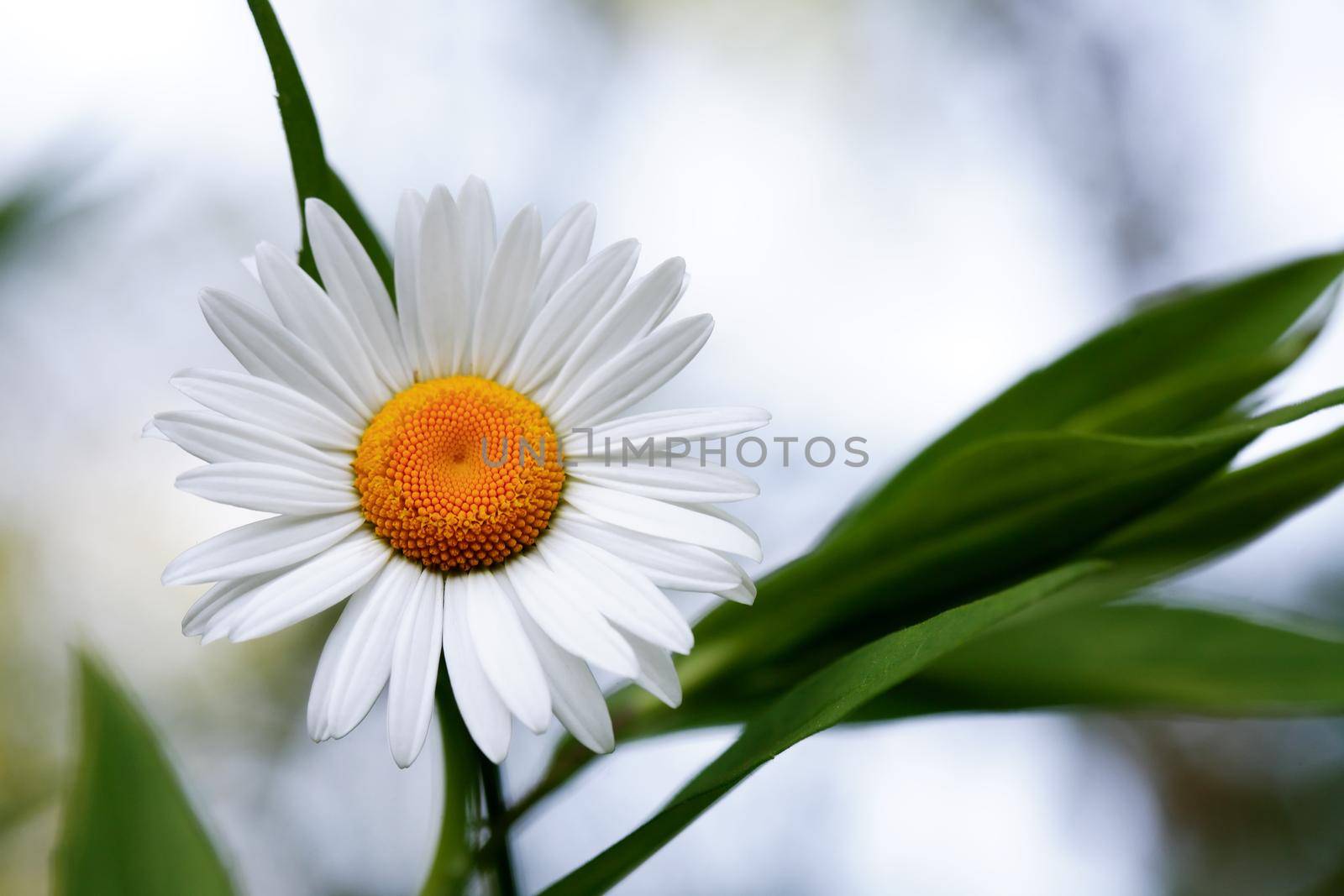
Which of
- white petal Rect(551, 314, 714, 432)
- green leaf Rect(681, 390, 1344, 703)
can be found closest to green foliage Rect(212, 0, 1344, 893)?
green leaf Rect(681, 390, 1344, 703)

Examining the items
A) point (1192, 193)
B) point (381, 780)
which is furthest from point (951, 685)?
point (1192, 193)

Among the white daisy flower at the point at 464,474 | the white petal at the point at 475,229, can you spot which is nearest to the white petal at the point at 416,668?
the white daisy flower at the point at 464,474

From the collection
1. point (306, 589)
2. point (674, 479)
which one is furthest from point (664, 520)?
point (306, 589)

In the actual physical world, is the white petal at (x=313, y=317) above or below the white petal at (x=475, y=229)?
below

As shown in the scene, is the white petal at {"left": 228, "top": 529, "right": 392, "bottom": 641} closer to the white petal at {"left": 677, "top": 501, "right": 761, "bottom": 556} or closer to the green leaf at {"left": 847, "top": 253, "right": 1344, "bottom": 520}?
the white petal at {"left": 677, "top": 501, "right": 761, "bottom": 556}

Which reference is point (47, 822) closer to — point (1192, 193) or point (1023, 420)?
point (1023, 420)

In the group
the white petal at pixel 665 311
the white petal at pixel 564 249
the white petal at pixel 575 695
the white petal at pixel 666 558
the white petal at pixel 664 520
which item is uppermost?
the white petal at pixel 564 249

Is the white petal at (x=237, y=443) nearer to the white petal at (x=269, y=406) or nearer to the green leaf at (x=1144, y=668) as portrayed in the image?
the white petal at (x=269, y=406)
